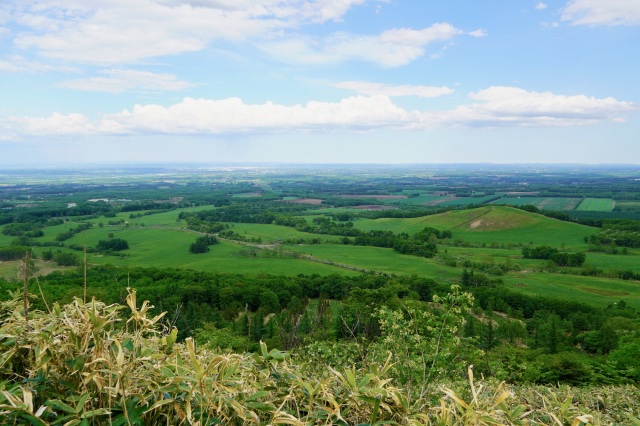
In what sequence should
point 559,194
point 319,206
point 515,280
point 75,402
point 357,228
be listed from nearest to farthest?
1. point 75,402
2. point 515,280
3. point 357,228
4. point 319,206
5. point 559,194

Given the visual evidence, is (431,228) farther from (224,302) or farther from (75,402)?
(75,402)

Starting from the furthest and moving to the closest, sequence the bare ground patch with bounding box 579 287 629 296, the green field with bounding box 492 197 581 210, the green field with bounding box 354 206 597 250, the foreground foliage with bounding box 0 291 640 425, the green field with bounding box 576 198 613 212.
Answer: the green field with bounding box 492 197 581 210, the green field with bounding box 576 198 613 212, the green field with bounding box 354 206 597 250, the bare ground patch with bounding box 579 287 629 296, the foreground foliage with bounding box 0 291 640 425

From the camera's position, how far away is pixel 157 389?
201 cm

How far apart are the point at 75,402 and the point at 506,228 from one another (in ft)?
374

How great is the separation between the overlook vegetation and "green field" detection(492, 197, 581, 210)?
9.03 m

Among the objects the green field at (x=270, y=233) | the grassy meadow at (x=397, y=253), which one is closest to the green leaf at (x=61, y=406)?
the grassy meadow at (x=397, y=253)

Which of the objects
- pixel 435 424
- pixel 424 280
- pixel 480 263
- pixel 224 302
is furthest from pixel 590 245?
pixel 435 424

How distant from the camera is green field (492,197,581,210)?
467 feet

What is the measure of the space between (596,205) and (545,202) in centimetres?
1694

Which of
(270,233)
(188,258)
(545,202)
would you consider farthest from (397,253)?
(545,202)

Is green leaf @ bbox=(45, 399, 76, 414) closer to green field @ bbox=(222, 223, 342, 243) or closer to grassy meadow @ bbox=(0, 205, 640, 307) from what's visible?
grassy meadow @ bbox=(0, 205, 640, 307)

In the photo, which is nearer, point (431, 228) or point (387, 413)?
point (387, 413)

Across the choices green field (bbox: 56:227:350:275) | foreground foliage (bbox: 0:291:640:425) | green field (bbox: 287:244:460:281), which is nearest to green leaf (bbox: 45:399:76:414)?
foreground foliage (bbox: 0:291:640:425)

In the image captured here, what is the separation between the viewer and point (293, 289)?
2249 inches
